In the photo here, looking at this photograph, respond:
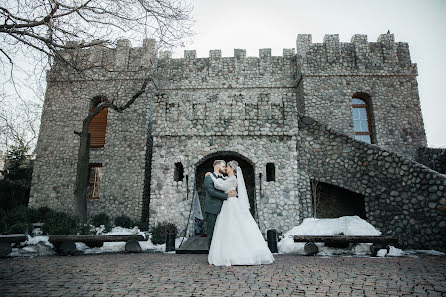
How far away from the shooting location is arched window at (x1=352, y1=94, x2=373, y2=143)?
43.4 feet

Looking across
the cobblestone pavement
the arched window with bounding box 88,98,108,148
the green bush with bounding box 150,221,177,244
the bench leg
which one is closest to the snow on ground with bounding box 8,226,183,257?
the green bush with bounding box 150,221,177,244

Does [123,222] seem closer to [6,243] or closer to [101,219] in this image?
[101,219]

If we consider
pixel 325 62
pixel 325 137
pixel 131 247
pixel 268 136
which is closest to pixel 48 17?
pixel 131 247

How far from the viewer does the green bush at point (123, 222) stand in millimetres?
11255

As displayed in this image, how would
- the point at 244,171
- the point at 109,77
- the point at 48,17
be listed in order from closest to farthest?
the point at 48,17 < the point at 244,171 < the point at 109,77

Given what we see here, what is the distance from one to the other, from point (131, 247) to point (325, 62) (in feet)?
41.5

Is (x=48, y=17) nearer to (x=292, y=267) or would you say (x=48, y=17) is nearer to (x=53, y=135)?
(x=292, y=267)

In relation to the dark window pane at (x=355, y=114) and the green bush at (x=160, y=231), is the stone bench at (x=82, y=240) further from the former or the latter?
the dark window pane at (x=355, y=114)

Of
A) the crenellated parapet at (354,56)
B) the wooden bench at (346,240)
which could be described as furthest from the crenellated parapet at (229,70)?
the wooden bench at (346,240)

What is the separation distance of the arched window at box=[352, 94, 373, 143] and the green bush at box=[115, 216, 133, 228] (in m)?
11.7

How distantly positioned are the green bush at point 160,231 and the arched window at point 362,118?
1026 cm

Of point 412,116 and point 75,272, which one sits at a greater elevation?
point 412,116

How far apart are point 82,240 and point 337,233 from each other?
705cm

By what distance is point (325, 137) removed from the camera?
10.1 metres
